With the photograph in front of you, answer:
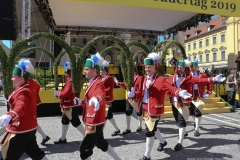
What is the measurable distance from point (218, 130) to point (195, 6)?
5.69 m

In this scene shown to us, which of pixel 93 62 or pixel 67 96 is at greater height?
pixel 93 62

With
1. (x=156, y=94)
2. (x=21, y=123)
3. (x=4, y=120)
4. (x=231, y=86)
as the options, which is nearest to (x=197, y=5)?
(x=231, y=86)

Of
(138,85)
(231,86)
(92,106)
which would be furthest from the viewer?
(231,86)

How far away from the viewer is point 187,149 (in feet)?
16.7

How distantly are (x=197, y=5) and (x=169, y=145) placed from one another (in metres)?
6.99

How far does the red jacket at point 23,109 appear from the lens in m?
2.98

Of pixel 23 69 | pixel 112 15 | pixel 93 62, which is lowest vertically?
pixel 23 69

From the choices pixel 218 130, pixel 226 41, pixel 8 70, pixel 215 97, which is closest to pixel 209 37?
pixel 226 41

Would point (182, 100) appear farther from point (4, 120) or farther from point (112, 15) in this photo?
point (112, 15)

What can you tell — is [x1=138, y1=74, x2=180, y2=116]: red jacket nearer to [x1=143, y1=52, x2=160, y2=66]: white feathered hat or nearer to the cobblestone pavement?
[x1=143, y1=52, x2=160, y2=66]: white feathered hat

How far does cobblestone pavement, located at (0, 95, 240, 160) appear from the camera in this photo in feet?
15.3

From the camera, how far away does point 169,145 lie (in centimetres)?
538

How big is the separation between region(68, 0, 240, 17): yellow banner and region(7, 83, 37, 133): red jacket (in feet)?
20.9

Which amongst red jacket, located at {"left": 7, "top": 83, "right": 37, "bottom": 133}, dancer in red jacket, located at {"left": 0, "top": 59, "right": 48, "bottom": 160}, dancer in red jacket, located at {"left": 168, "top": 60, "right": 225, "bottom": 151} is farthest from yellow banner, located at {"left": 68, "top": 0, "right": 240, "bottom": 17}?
red jacket, located at {"left": 7, "top": 83, "right": 37, "bottom": 133}
